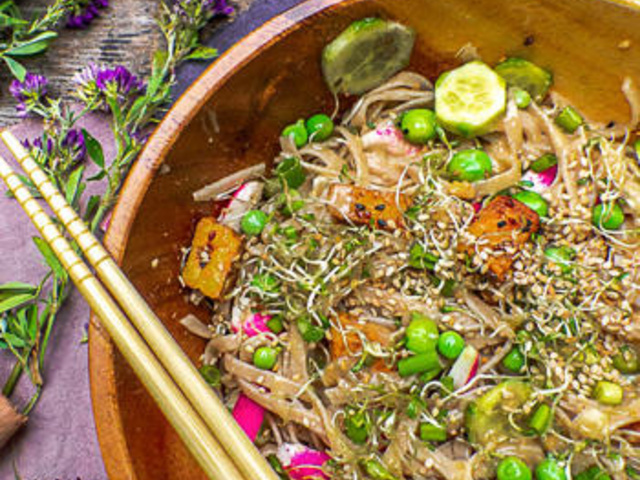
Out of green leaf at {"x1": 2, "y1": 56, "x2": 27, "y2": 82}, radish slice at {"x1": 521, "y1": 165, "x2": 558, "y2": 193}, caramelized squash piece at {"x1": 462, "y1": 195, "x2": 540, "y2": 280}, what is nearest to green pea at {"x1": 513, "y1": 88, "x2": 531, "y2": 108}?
radish slice at {"x1": 521, "y1": 165, "x2": 558, "y2": 193}

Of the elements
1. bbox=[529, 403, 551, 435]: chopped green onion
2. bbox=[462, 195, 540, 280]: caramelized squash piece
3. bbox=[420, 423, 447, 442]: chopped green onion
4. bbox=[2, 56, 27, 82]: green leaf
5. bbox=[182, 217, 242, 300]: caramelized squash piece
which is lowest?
bbox=[420, 423, 447, 442]: chopped green onion

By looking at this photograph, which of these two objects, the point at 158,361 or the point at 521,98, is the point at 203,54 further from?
the point at 158,361

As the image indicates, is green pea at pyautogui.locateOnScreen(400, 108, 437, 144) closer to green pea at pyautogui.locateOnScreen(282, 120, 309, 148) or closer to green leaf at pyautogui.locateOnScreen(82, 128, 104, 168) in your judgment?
green pea at pyautogui.locateOnScreen(282, 120, 309, 148)

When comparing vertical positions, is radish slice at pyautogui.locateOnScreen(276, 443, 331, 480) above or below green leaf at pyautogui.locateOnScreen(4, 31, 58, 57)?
below

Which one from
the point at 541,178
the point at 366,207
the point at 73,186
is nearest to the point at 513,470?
the point at 366,207

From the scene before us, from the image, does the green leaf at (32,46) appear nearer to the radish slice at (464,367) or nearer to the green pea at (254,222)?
the green pea at (254,222)

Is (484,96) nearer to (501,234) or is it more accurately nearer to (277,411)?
(501,234)
